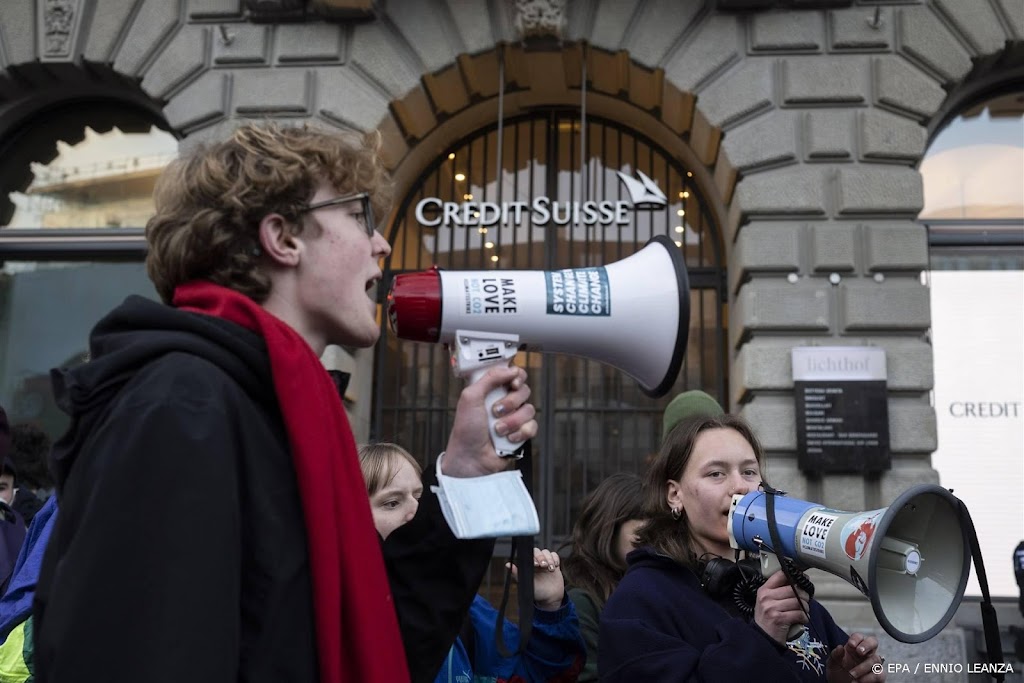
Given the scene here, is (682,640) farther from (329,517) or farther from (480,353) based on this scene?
(329,517)

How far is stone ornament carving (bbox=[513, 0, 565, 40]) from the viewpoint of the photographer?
687cm

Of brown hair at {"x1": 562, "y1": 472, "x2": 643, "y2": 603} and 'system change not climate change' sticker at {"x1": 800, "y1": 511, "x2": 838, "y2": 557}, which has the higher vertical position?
'system change not climate change' sticker at {"x1": 800, "y1": 511, "x2": 838, "y2": 557}

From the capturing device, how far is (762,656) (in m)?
2.15

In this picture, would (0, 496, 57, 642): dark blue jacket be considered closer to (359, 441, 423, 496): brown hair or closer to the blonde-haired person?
(359, 441, 423, 496): brown hair

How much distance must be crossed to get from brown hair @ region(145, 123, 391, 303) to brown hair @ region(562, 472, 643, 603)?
2.08m

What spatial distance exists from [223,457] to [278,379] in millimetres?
192

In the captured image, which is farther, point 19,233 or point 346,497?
A: point 19,233

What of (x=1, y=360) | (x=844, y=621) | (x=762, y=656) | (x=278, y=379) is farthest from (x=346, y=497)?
(x=1, y=360)

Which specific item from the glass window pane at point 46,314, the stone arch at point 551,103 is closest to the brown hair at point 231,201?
the stone arch at point 551,103

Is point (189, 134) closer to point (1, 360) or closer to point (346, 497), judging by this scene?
point (1, 360)

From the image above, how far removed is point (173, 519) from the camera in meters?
1.22

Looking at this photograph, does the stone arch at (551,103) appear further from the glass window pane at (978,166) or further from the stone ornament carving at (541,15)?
the glass window pane at (978,166)

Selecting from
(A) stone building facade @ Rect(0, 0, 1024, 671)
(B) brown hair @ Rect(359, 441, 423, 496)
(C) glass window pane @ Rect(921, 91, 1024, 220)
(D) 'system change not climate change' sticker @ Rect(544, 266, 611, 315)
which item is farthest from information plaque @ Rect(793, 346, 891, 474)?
(D) 'system change not climate change' sticker @ Rect(544, 266, 611, 315)

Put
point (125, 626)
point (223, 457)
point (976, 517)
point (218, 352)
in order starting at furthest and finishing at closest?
point (976, 517) < point (218, 352) < point (223, 457) < point (125, 626)
